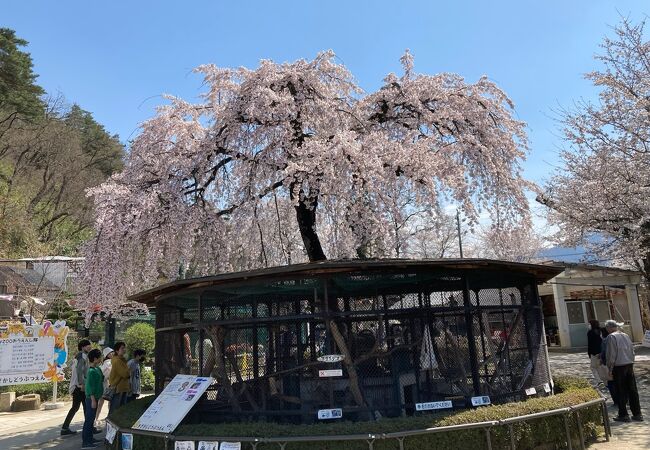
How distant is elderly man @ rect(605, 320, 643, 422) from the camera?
823cm

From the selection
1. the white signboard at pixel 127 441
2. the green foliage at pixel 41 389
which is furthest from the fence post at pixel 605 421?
A: the green foliage at pixel 41 389

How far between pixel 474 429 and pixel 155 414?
441cm

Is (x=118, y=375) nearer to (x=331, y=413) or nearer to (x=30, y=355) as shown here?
(x=331, y=413)

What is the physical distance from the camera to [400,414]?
665cm

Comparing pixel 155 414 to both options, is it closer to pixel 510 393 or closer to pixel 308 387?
pixel 308 387

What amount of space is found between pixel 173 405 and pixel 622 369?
24.7ft

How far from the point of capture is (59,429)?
A: 1091cm

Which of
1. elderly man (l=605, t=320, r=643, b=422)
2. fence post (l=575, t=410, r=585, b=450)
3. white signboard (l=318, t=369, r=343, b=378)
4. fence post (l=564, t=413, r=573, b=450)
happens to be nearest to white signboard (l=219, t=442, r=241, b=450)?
white signboard (l=318, t=369, r=343, b=378)

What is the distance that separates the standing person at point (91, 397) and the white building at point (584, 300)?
21778mm

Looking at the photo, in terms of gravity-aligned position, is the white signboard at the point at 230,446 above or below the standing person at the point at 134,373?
below

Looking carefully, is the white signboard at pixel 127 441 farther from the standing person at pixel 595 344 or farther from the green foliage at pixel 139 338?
the green foliage at pixel 139 338

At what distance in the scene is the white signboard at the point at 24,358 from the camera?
1359cm

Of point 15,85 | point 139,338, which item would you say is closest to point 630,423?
point 139,338

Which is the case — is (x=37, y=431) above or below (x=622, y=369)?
below
